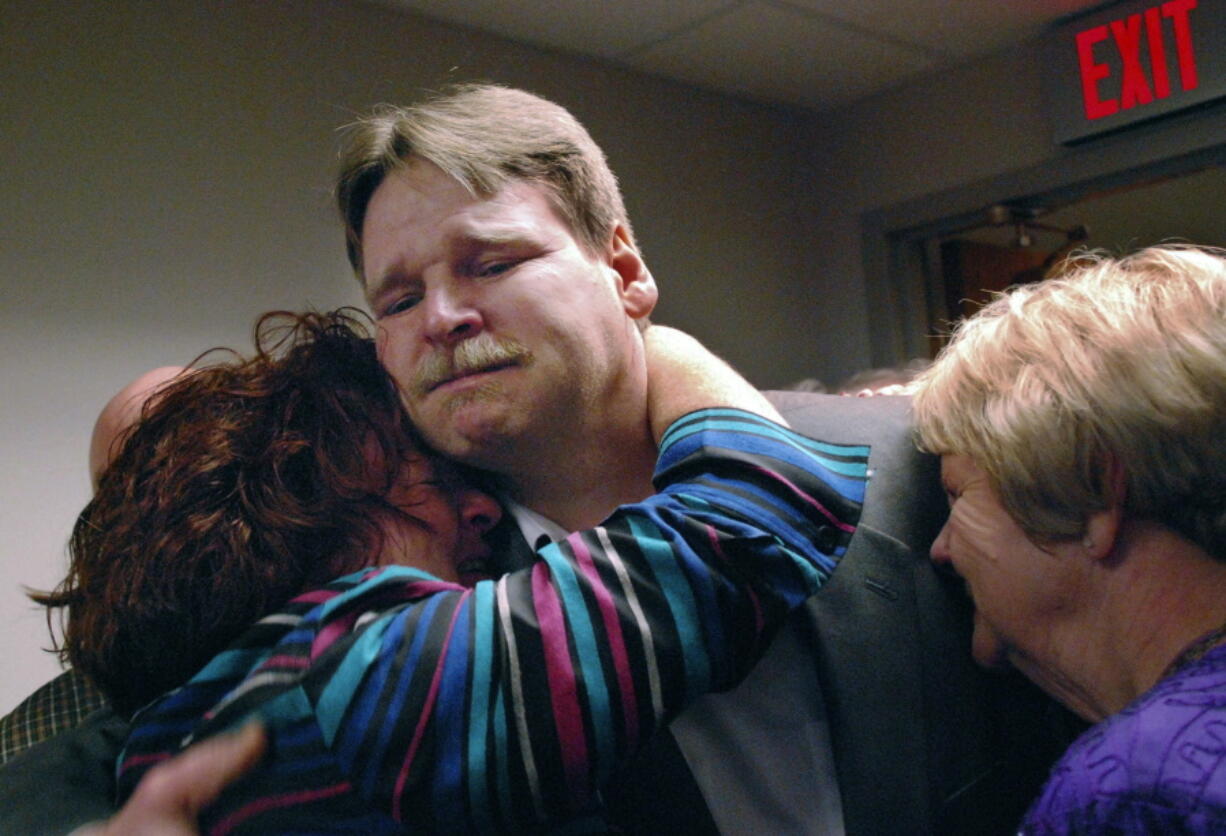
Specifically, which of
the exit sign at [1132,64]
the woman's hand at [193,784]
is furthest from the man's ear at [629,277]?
the exit sign at [1132,64]

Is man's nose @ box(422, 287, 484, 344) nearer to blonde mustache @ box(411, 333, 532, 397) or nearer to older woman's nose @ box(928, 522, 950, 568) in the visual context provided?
blonde mustache @ box(411, 333, 532, 397)

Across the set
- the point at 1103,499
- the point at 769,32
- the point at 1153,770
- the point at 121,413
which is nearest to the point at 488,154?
the point at 121,413

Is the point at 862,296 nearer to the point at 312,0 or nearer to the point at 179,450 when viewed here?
the point at 312,0

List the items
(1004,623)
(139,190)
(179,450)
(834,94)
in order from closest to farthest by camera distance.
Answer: (179,450) < (1004,623) < (139,190) < (834,94)

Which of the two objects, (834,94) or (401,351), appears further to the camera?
(834,94)

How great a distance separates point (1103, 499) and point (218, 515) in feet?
2.42

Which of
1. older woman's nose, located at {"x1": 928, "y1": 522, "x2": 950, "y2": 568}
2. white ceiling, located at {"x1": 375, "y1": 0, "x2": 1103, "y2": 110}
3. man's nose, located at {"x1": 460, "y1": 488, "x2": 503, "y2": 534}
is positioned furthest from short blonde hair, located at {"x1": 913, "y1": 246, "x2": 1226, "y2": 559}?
white ceiling, located at {"x1": 375, "y1": 0, "x2": 1103, "y2": 110}

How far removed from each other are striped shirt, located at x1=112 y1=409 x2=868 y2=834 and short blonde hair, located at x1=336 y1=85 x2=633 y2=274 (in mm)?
401

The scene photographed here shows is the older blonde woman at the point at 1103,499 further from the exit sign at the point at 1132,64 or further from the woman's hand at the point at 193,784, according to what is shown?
the exit sign at the point at 1132,64

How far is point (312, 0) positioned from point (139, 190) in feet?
2.23

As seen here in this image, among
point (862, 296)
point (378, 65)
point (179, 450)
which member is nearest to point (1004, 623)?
point (179, 450)

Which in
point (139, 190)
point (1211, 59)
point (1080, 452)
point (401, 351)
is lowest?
point (1080, 452)

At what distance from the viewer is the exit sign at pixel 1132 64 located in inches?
102

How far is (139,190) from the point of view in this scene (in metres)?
2.21
